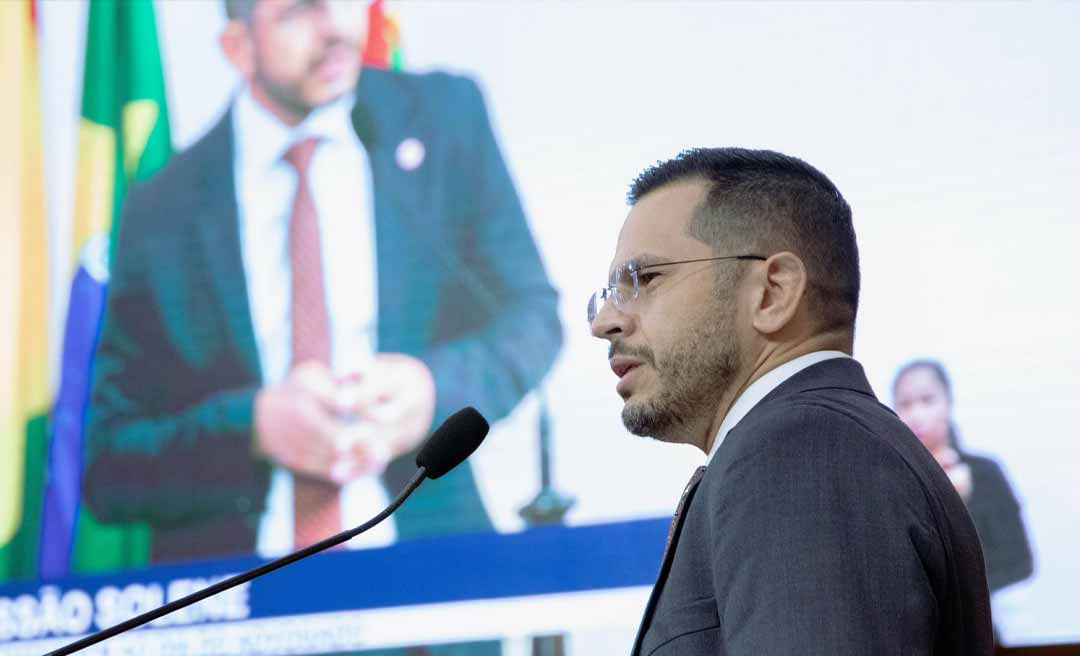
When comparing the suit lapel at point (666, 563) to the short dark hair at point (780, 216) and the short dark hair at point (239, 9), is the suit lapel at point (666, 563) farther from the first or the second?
the short dark hair at point (239, 9)

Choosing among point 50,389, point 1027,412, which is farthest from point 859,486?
point 50,389

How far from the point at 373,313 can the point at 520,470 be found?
572mm

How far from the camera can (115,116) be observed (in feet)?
11.5

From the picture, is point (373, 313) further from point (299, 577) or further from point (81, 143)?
point (81, 143)

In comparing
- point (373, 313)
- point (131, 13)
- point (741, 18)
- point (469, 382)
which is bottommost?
point (469, 382)

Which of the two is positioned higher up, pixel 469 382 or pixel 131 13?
pixel 131 13

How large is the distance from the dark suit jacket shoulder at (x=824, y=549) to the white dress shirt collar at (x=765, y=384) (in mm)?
97

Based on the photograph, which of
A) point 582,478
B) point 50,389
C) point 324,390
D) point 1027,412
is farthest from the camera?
point 50,389

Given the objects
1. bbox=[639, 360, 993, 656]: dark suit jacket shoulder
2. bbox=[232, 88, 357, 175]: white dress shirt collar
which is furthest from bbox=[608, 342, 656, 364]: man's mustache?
bbox=[232, 88, 357, 175]: white dress shirt collar

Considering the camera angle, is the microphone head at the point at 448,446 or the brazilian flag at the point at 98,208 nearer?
the microphone head at the point at 448,446

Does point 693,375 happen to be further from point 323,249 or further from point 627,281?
point 323,249

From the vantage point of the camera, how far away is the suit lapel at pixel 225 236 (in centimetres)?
328

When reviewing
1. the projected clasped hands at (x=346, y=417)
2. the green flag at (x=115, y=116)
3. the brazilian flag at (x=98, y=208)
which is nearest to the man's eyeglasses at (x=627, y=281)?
the projected clasped hands at (x=346, y=417)

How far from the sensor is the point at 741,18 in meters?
3.08
